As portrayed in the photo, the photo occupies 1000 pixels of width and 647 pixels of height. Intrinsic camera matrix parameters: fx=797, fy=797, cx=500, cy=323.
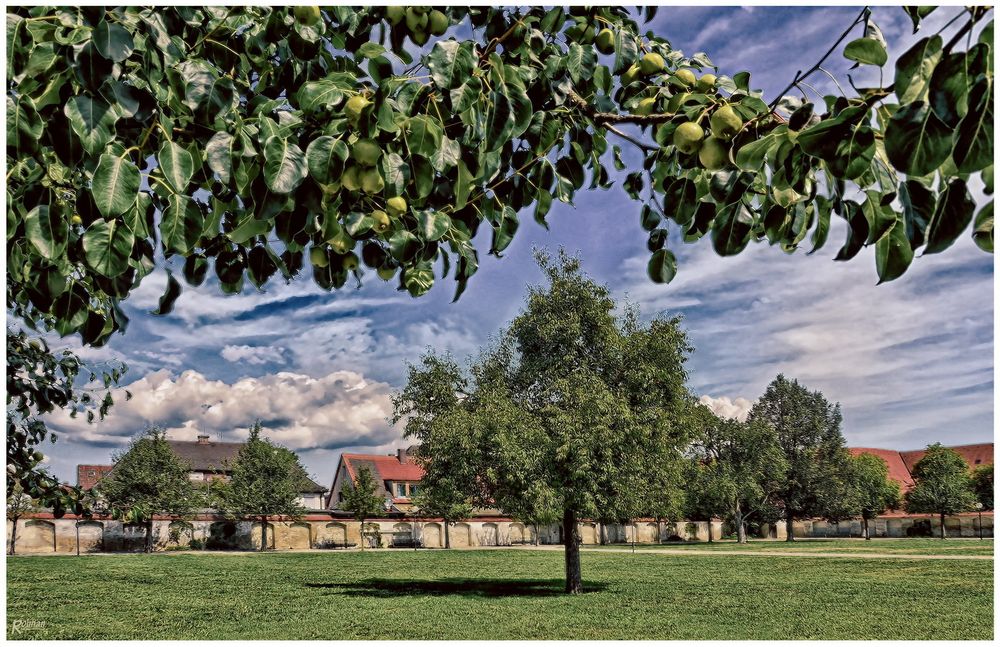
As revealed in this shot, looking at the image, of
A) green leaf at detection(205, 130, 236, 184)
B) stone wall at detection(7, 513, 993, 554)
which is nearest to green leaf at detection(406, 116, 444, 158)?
green leaf at detection(205, 130, 236, 184)

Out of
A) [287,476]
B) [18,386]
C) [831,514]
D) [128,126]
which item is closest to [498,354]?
[18,386]

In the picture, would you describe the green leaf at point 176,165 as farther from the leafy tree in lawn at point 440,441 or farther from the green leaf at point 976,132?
the leafy tree in lawn at point 440,441

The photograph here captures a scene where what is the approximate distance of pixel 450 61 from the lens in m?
1.93

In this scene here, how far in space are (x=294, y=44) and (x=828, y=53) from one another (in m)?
1.90

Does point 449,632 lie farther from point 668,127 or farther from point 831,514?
point 831,514

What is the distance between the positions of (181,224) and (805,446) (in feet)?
196

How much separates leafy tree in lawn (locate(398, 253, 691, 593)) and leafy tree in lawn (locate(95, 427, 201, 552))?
99.5ft

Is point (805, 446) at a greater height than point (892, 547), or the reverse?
point (805, 446)

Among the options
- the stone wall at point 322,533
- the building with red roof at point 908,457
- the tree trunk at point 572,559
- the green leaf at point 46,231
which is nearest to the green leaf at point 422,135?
the green leaf at point 46,231

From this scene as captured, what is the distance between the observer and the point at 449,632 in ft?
42.9

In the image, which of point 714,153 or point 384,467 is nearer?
point 714,153

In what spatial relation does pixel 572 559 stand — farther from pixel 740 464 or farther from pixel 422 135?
pixel 740 464

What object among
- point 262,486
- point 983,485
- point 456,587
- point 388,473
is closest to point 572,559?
point 456,587

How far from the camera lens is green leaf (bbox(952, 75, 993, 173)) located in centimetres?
136
